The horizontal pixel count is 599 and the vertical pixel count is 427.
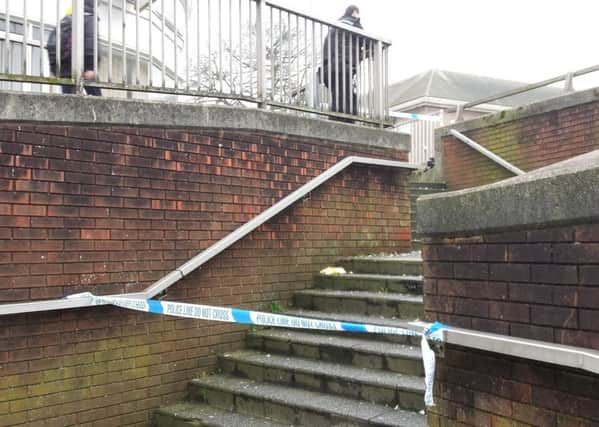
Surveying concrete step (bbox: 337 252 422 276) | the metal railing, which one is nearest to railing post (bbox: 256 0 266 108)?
the metal railing

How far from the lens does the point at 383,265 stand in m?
5.73

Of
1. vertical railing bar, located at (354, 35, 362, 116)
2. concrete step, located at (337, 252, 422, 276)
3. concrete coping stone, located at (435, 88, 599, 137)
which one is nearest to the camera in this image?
concrete step, located at (337, 252, 422, 276)

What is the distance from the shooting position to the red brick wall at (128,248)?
398cm

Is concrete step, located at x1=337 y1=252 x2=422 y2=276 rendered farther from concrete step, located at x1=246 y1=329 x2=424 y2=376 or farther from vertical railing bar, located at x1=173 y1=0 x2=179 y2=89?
vertical railing bar, located at x1=173 y1=0 x2=179 y2=89

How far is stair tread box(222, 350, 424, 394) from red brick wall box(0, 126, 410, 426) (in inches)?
12.4

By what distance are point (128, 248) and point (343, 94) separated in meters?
3.07

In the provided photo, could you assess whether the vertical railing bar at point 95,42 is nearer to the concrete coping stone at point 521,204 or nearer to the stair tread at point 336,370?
the stair tread at point 336,370

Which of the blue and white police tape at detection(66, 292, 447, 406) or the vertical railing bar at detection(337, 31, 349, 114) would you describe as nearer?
the blue and white police tape at detection(66, 292, 447, 406)

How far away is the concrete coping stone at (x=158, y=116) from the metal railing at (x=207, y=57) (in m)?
0.22

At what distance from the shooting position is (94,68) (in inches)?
180

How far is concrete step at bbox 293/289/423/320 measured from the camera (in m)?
4.83

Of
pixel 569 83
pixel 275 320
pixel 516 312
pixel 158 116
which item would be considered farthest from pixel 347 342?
pixel 569 83

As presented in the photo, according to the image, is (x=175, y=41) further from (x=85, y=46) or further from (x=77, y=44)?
(x=77, y=44)

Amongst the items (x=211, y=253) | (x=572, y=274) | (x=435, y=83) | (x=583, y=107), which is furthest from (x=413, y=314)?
(x=435, y=83)
